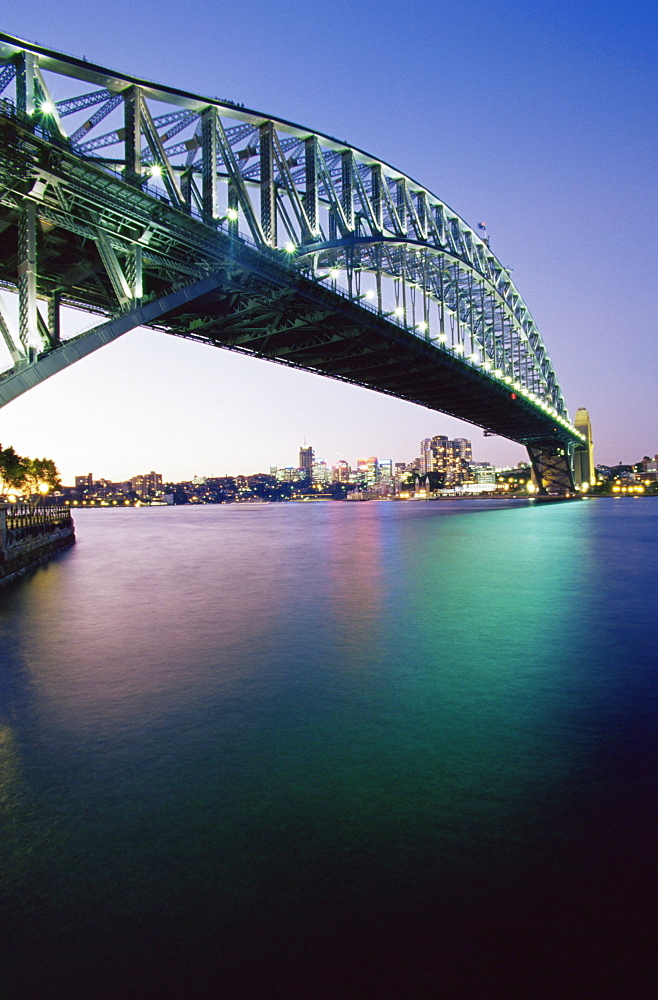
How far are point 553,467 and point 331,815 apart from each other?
378ft

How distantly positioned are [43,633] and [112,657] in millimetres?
2941

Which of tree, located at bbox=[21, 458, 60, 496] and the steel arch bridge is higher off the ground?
the steel arch bridge

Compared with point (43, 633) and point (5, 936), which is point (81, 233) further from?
point (5, 936)

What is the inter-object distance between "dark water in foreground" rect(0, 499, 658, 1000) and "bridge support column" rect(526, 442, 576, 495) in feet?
332

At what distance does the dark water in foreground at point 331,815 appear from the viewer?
2760 mm

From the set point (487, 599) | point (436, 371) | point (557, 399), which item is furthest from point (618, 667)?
point (557, 399)

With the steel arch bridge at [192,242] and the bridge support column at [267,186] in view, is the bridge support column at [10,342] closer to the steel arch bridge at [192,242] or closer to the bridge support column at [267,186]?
the steel arch bridge at [192,242]

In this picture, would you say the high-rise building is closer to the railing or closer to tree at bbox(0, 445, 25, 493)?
tree at bbox(0, 445, 25, 493)

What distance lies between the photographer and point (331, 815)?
4.04 metres

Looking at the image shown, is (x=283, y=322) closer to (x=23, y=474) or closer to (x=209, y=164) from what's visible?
(x=209, y=164)

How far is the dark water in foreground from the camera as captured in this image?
9.05 feet

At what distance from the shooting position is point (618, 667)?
26.1 feet

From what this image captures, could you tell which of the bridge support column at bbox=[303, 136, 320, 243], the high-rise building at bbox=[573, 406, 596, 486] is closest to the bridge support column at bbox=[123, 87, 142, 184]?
the bridge support column at bbox=[303, 136, 320, 243]

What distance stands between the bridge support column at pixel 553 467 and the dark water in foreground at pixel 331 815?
101 metres
